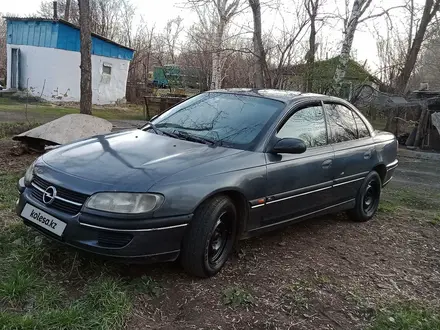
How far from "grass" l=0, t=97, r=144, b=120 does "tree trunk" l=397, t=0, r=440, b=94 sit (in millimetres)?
10045

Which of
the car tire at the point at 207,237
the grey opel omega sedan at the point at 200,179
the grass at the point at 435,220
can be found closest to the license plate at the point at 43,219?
the grey opel omega sedan at the point at 200,179

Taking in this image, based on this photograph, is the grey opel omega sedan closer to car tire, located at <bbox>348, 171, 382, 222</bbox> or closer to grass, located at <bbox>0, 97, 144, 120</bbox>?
car tire, located at <bbox>348, 171, 382, 222</bbox>

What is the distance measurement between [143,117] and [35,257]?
566 inches

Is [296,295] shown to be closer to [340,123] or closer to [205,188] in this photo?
[205,188]

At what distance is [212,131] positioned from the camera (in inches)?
160

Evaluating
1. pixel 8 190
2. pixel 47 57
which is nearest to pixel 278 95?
pixel 8 190

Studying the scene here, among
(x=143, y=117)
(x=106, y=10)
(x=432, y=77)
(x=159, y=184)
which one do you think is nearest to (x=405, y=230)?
(x=159, y=184)

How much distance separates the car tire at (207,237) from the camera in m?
3.27

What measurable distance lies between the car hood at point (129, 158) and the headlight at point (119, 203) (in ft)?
0.18

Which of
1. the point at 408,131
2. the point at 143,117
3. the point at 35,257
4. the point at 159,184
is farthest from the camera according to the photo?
Result: the point at 143,117

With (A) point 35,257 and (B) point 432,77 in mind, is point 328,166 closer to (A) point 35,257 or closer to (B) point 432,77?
(A) point 35,257

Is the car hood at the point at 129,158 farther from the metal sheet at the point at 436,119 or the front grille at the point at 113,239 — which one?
the metal sheet at the point at 436,119

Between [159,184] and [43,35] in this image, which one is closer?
[159,184]

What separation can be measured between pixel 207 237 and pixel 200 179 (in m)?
0.44
